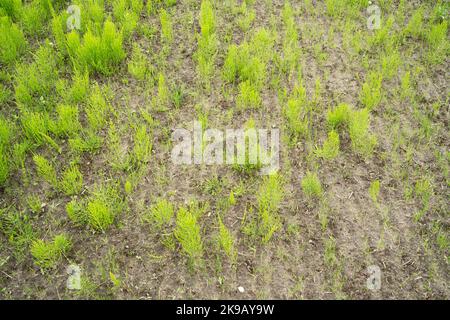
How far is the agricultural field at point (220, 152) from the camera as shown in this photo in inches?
117

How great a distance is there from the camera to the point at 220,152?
3723 millimetres

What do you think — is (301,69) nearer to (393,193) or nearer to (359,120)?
(359,120)

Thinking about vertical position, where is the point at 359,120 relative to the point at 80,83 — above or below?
below

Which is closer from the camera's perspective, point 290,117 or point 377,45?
point 290,117

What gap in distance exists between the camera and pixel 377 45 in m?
4.82

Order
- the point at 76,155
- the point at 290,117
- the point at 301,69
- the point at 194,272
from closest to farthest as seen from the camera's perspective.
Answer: the point at 194,272 < the point at 76,155 < the point at 290,117 < the point at 301,69

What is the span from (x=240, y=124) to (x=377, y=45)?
2.19 meters

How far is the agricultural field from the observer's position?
298 centimetres

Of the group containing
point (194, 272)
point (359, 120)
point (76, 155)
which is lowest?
point (194, 272)

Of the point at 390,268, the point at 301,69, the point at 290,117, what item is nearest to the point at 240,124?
the point at 290,117

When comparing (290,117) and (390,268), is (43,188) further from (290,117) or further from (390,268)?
(390,268)

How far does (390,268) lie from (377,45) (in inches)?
116
